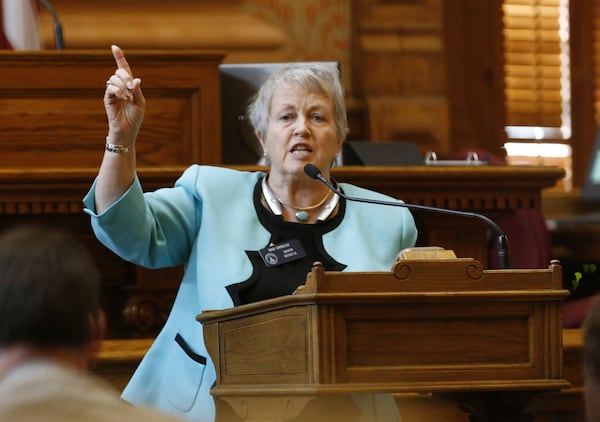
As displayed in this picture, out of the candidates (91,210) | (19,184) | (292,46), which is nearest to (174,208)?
(91,210)

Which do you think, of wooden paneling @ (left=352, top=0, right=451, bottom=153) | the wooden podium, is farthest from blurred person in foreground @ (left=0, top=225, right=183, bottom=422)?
wooden paneling @ (left=352, top=0, right=451, bottom=153)

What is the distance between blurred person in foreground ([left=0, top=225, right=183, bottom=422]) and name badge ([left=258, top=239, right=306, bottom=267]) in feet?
5.07

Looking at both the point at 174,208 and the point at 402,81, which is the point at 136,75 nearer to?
the point at 174,208

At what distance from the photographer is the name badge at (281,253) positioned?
2.83m

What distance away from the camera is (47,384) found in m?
1.09

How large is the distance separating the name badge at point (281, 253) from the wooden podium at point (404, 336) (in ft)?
1.33

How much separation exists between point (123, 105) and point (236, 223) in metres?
0.43

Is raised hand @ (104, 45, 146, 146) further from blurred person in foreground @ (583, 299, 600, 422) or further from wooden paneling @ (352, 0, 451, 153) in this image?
wooden paneling @ (352, 0, 451, 153)

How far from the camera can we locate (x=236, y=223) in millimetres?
2928

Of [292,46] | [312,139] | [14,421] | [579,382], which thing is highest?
[292,46]

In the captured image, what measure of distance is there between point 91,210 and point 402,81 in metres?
3.58

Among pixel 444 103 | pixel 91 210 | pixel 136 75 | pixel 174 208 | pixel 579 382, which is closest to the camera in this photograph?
pixel 91 210

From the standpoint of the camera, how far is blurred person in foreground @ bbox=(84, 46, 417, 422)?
2721 millimetres

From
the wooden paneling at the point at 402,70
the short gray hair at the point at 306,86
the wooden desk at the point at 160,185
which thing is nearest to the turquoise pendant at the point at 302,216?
the short gray hair at the point at 306,86
